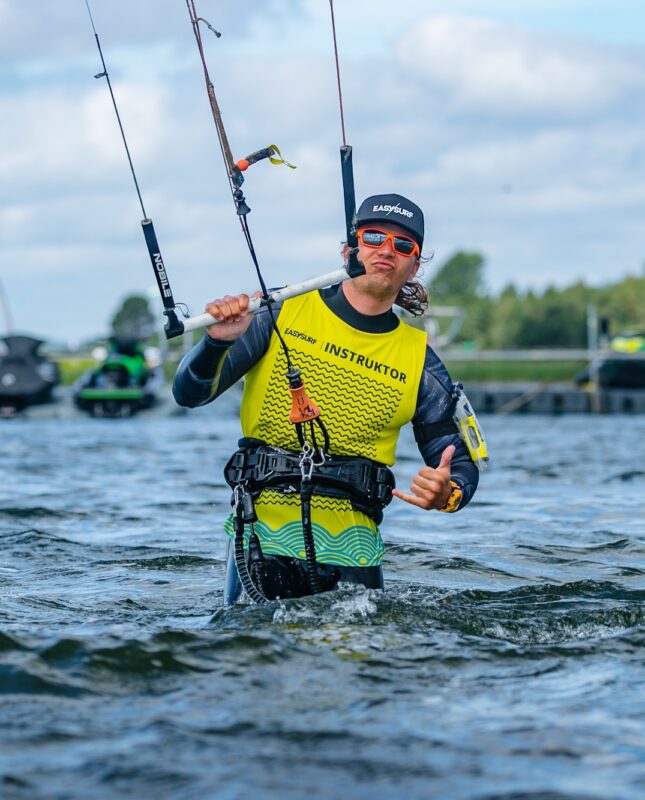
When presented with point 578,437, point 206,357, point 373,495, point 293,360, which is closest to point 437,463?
point 373,495

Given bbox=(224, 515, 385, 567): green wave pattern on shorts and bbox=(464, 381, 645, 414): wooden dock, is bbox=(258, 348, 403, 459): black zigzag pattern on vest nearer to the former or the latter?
bbox=(224, 515, 385, 567): green wave pattern on shorts

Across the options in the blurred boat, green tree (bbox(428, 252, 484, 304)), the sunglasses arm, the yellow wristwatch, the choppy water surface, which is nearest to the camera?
the choppy water surface

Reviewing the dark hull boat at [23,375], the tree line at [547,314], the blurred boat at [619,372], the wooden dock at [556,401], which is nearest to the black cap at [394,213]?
the dark hull boat at [23,375]

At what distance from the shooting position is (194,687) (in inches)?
213

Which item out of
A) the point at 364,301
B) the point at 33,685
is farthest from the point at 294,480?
the point at 33,685

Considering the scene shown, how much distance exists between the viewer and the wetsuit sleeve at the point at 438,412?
22.3 feet

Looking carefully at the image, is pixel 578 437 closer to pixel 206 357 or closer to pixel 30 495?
pixel 30 495

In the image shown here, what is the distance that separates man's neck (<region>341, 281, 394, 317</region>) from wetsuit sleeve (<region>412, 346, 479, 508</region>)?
1.16ft

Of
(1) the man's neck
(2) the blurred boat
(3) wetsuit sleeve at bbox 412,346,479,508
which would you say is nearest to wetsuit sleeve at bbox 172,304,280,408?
(1) the man's neck

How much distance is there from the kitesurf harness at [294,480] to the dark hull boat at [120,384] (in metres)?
31.4

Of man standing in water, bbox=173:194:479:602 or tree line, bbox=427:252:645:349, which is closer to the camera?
man standing in water, bbox=173:194:479:602

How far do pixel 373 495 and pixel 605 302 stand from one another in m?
119

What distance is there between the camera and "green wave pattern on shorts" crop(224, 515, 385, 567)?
6.61 metres

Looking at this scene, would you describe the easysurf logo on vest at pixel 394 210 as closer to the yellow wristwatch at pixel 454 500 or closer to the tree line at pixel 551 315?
the yellow wristwatch at pixel 454 500
